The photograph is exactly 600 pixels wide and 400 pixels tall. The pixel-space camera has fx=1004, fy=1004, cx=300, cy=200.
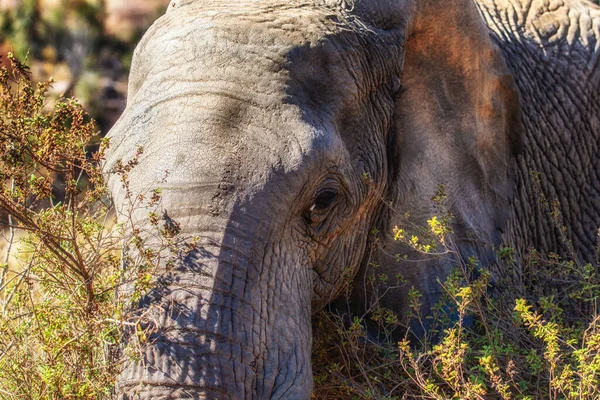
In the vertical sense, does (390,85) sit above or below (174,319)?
Answer: above

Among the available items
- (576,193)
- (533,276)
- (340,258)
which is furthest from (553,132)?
(340,258)

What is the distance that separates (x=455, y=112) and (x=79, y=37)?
1282cm

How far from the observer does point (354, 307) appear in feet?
14.0

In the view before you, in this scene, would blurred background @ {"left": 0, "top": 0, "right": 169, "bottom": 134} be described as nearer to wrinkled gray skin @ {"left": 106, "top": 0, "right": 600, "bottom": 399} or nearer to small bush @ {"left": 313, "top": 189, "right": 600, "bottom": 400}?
→ wrinkled gray skin @ {"left": 106, "top": 0, "right": 600, "bottom": 399}

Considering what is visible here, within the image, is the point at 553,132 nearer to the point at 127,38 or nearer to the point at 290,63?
→ the point at 290,63

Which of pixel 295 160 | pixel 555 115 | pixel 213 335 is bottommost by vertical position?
pixel 555 115

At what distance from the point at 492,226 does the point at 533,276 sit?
45cm

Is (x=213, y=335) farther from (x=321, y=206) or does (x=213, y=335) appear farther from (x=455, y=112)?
(x=455, y=112)

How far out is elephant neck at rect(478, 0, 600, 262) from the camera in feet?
17.0

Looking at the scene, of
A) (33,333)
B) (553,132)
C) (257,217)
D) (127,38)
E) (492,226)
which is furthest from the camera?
(127,38)

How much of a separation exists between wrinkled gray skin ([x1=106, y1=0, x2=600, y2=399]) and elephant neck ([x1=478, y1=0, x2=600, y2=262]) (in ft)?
0.26

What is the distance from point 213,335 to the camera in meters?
3.07

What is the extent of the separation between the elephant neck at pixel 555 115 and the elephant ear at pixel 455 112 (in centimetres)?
52

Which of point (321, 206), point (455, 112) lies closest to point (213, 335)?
point (321, 206)
